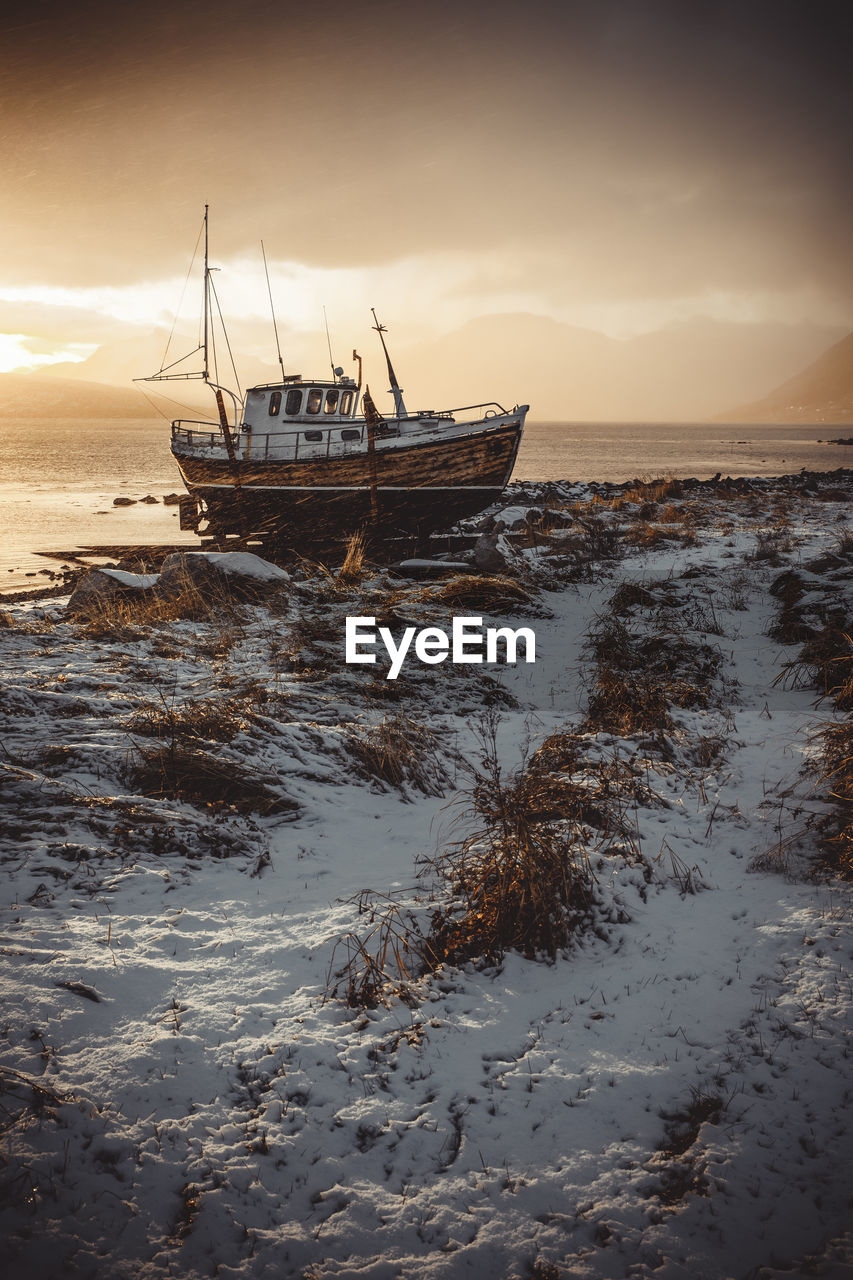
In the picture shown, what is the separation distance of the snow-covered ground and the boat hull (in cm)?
1417

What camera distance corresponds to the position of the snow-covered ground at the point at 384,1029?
2.01 m

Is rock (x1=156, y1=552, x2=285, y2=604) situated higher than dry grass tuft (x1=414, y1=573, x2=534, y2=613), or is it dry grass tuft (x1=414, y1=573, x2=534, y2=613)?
rock (x1=156, y1=552, x2=285, y2=604)

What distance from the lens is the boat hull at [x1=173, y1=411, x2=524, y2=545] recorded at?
18125 millimetres

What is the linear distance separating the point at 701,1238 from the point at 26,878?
11.3ft

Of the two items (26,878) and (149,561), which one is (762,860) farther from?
(149,561)

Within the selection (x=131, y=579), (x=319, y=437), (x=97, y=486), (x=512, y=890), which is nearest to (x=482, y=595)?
(x=131, y=579)

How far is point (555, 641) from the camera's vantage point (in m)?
8.75

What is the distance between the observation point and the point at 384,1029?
2.73 meters

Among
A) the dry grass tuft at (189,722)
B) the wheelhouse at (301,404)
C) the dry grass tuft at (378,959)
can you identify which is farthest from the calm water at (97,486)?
the dry grass tuft at (378,959)

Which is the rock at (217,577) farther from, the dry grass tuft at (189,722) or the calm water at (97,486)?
the calm water at (97,486)

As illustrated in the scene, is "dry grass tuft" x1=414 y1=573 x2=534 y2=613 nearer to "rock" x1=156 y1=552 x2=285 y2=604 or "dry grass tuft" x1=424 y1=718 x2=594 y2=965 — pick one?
"rock" x1=156 y1=552 x2=285 y2=604

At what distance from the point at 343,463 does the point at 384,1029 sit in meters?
17.8

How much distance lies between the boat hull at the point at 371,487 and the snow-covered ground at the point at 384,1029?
46.5ft

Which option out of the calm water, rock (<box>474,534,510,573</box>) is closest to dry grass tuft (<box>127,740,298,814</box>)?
rock (<box>474,534,510,573</box>)
